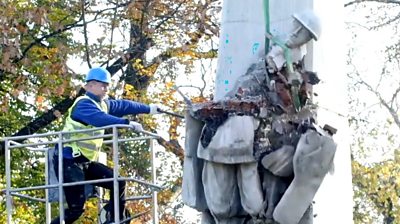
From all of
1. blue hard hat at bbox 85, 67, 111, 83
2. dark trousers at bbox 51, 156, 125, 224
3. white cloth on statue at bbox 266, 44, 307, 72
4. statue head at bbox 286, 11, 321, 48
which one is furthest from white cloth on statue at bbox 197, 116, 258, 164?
dark trousers at bbox 51, 156, 125, 224

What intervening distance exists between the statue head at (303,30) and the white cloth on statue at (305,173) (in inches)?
18.6

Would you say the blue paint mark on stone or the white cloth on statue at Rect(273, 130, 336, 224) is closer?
the white cloth on statue at Rect(273, 130, 336, 224)

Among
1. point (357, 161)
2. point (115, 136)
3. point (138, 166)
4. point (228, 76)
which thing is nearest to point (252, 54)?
point (228, 76)

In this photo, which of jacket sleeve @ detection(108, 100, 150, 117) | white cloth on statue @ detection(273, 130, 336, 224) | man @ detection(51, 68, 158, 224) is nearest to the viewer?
white cloth on statue @ detection(273, 130, 336, 224)

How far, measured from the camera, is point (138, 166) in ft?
60.3

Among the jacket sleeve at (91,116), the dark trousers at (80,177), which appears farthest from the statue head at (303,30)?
the dark trousers at (80,177)

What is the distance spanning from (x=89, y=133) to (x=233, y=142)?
370 centimetres

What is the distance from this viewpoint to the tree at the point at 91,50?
1662cm

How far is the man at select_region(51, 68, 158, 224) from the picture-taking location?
8945 mm

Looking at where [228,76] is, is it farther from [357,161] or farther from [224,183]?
[357,161]

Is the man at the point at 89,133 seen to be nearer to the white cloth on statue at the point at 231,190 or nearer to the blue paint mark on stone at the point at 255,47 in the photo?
the blue paint mark on stone at the point at 255,47

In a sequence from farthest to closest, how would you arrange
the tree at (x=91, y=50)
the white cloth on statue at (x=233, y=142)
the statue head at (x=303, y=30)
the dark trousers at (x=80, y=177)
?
the tree at (x=91, y=50) → the dark trousers at (x=80, y=177) → the statue head at (x=303, y=30) → the white cloth on statue at (x=233, y=142)

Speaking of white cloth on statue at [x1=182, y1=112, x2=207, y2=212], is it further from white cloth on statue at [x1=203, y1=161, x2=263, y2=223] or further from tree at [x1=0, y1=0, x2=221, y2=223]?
tree at [x1=0, y1=0, x2=221, y2=223]

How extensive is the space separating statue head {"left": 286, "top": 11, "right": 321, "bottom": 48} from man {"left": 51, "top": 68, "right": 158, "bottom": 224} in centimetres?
330
